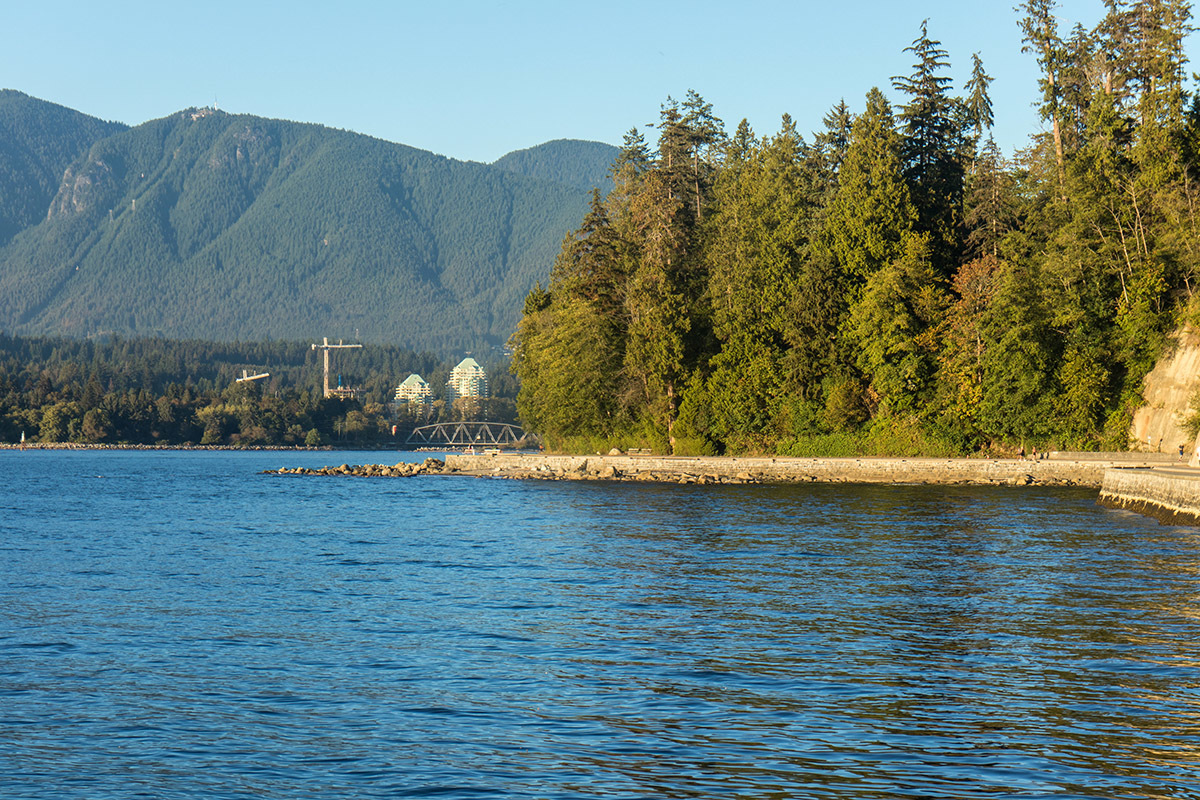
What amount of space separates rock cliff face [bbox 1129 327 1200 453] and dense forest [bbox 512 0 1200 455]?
1273 millimetres

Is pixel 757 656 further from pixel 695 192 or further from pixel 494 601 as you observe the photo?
pixel 695 192

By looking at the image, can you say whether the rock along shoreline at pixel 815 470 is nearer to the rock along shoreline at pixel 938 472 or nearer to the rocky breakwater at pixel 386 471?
the rock along shoreline at pixel 938 472

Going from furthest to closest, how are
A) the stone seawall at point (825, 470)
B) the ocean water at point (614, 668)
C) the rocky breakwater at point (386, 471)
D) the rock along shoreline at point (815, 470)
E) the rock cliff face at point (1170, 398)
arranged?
the rocky breakwater at point (386, 471)
the rock along shoreline at point (815, 470)
the stone seawall at point (825, 470)
the rock cliff face at point (1170, 398)
the ocean water at point (614, 668)

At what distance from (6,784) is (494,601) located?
15.8 metres

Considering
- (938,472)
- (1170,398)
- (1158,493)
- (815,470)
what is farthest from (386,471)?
(1158,493)

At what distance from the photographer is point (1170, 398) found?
238 ft

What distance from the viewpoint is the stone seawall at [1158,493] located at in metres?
47.3

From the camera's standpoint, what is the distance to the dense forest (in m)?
77.4

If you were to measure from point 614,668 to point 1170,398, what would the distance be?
208 ft

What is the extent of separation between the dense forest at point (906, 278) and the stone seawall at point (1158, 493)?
742 inches

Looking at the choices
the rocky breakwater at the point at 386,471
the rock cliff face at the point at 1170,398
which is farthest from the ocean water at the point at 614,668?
the rocky breakwater at the point at 386,471

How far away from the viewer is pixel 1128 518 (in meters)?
50.1

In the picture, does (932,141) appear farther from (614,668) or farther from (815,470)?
(614,668)

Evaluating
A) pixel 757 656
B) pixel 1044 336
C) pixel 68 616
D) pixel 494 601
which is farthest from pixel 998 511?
pixel 68 616
